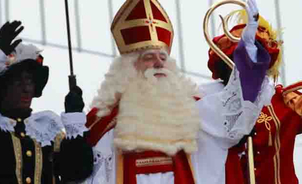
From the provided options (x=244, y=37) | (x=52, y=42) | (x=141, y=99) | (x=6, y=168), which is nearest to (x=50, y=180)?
(x=6, y=168)

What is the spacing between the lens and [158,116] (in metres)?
5.75

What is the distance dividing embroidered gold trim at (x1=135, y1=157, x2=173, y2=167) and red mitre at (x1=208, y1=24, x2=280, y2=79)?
0.94 metres

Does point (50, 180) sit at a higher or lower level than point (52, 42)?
lower

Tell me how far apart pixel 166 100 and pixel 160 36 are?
39 cm

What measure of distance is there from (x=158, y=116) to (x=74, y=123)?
442 millimetres

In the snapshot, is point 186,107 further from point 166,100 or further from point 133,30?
point 133,30

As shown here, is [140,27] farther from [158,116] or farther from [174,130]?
[174,130]

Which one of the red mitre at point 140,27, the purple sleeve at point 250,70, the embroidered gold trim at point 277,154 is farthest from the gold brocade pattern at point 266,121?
the purple sleeve at point 250,70

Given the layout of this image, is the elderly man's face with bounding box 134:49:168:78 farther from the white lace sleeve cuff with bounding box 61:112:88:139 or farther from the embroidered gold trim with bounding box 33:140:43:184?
the embroidered gold trim with bounding box 33:140:43:184

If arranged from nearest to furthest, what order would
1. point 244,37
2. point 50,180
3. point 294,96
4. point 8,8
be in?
point 244,37 < point 50,180 < point 294,96 < point 8,8

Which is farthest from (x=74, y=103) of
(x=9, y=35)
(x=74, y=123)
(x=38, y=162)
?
(x=9, y=35)

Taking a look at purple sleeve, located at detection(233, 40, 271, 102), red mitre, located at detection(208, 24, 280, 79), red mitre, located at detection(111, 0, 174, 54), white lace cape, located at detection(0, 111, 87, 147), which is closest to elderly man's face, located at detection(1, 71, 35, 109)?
white lace cape, located at detection(0, 111, 87, 147)

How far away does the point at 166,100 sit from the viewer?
580cm

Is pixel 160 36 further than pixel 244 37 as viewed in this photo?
Yes
